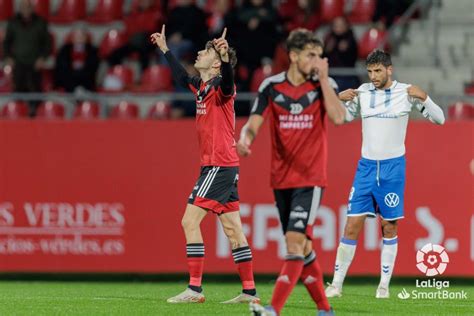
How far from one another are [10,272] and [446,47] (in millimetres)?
7213

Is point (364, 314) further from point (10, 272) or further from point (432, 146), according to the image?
point (10, 272)

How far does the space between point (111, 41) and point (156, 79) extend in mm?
1563

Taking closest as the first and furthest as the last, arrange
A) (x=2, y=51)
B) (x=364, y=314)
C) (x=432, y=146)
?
(x=364, y=314) → (x=432, y=146) → (x=2, y=51)

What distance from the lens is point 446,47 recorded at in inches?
730

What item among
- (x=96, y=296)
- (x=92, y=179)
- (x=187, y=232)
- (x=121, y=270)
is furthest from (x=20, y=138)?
(x=187, y=232)

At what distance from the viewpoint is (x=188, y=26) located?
19.1m

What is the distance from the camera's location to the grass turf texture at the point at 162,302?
1125 cm

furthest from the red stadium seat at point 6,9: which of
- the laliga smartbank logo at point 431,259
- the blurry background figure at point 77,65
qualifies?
the laliga smartbank logo at point 431,259

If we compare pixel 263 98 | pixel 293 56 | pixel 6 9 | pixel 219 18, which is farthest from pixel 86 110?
pixel 293 56

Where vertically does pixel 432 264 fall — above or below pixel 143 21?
below

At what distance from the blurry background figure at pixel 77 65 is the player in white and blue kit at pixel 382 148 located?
23.9ft

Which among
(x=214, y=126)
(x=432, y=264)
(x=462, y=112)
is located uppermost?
(x=214, y=126)

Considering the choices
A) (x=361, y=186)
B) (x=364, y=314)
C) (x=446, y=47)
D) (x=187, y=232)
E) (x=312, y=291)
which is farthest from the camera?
(x=446, y=47)

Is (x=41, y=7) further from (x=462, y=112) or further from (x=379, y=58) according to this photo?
(x=379, y=58)
